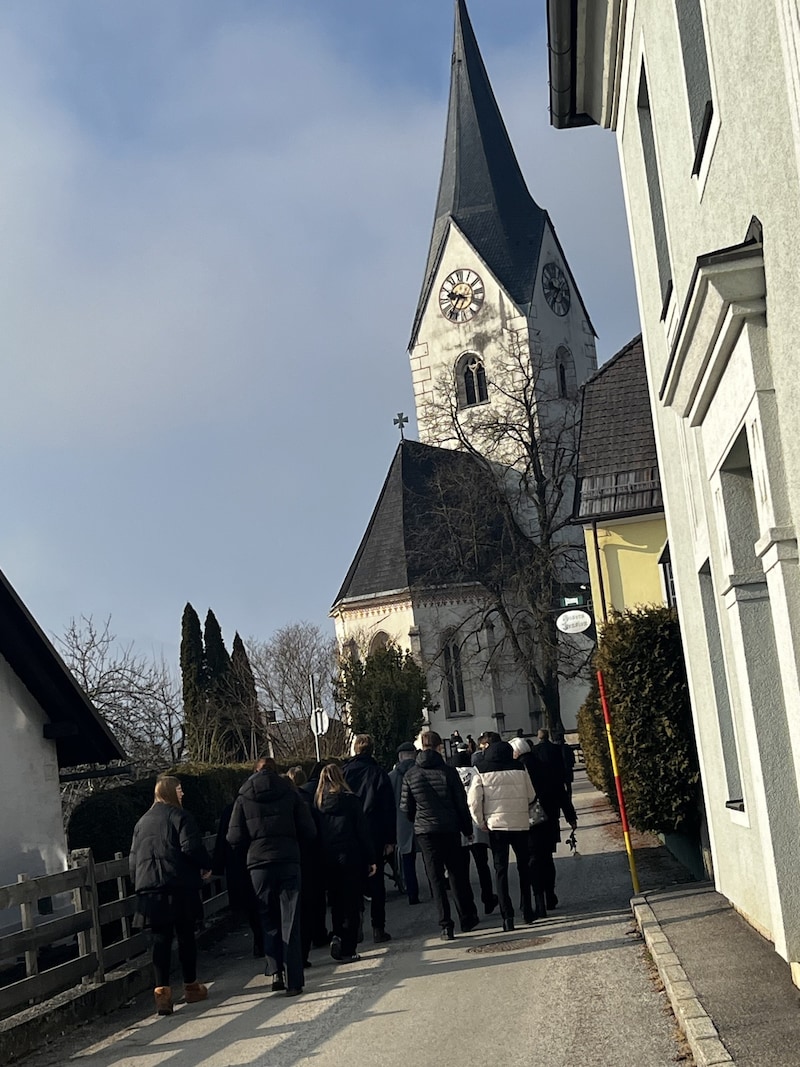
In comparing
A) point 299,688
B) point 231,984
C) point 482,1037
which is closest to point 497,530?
point 299,688

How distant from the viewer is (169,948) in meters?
10.3

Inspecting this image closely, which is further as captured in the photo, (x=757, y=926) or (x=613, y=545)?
(x=613, y=545)

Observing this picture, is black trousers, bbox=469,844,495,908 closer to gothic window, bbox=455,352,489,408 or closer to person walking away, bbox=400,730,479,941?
person walking away, bbox=400,730,479,941

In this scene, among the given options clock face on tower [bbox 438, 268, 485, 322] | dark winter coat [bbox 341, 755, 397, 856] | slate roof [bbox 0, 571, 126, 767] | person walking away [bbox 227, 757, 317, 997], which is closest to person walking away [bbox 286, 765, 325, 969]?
dark winter coat [bbox 341, 755, 397, 856]

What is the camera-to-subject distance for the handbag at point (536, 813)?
12594mm

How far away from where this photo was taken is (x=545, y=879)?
1295 cm

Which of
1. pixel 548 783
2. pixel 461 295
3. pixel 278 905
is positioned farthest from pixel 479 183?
pixel 278 905

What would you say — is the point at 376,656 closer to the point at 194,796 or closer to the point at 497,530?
the point at 497,530

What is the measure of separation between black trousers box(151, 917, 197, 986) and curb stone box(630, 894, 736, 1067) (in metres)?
3.37

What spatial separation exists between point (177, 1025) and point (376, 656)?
1041 inches

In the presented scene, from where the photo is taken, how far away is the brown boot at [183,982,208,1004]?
411 inches

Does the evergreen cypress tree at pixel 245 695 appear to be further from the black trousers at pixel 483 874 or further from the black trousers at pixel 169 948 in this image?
the black trousers at pixel 169 948

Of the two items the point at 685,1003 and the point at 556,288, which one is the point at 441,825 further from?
the point at 556,288

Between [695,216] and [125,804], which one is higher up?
[695,216]
